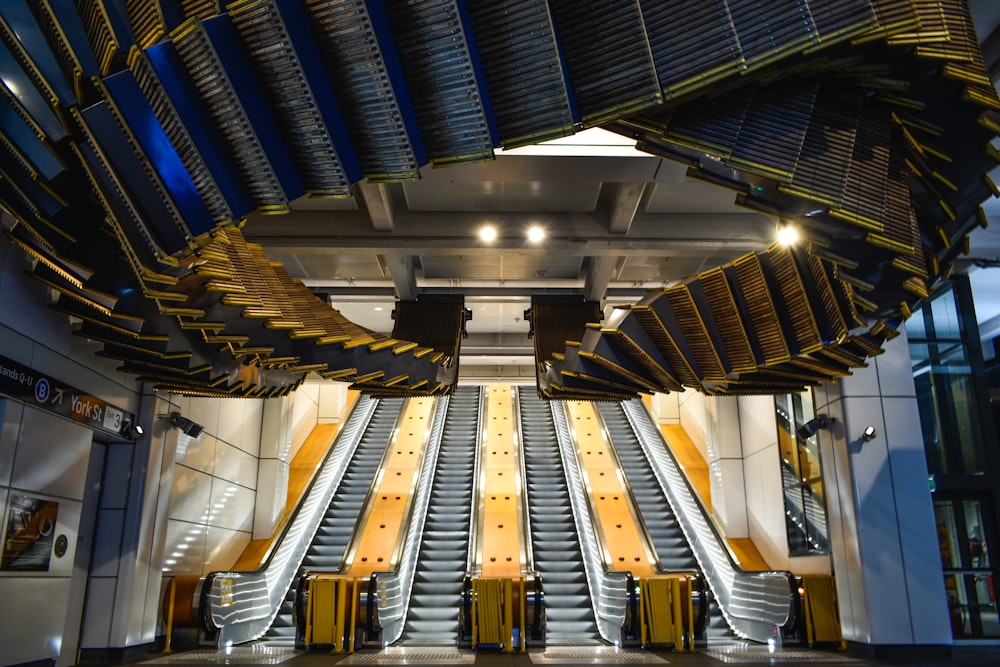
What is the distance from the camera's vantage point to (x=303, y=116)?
3.43 metres

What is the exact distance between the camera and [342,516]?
1352cm

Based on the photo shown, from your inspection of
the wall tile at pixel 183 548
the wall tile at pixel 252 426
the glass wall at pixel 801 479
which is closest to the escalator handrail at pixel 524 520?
the glass wall at pixel 801 479

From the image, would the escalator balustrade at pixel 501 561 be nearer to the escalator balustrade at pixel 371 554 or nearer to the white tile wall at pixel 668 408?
the escalator balustrade at pixel 371 554

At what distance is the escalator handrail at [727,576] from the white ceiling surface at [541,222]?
4.32m

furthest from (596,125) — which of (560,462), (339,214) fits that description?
(560,462)

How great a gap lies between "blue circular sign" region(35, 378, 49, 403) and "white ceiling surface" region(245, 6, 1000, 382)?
371 cm

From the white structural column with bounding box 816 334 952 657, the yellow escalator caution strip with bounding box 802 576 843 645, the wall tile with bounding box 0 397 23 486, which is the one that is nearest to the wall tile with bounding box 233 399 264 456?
the wall tile with bounding box 0 397 23 486

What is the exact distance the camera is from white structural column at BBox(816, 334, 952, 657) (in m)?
9.13

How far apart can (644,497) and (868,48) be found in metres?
11.4

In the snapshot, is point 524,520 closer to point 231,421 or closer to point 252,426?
point 231,421

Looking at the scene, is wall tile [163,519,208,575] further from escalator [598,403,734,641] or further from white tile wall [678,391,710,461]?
white tile wall [678,391,710,461]

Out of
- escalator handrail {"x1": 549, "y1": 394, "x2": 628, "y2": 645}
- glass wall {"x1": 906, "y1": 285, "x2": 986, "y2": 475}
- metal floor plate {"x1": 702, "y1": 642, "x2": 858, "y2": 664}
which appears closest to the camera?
metal floor plate {"x1": 702, "y1": 642, "x2": 858, "y2": 664}

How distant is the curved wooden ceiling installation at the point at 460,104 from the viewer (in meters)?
3.23

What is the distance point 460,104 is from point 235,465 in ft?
36.4
